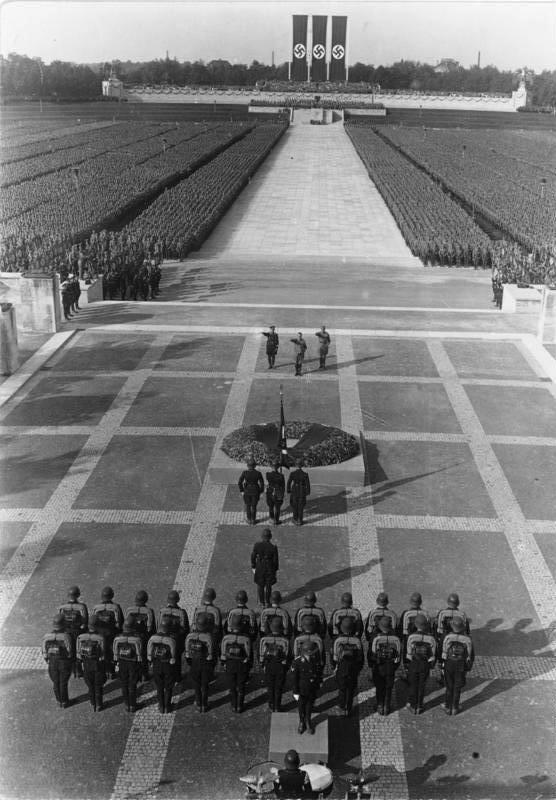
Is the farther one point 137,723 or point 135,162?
point 135,162

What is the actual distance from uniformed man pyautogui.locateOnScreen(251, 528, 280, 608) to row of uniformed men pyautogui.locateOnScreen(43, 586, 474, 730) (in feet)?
4.81

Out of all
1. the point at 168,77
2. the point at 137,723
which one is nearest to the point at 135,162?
the point at 137,723

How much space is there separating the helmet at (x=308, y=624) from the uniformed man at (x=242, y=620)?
0.53 metres

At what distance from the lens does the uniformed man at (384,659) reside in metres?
8.39

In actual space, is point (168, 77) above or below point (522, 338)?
above

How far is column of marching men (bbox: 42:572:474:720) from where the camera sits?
8367mm

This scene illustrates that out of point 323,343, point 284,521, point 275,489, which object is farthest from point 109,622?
point 323,343

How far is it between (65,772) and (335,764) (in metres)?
2.43

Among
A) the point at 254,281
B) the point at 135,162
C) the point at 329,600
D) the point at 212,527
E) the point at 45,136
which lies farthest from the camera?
the point at 45,136

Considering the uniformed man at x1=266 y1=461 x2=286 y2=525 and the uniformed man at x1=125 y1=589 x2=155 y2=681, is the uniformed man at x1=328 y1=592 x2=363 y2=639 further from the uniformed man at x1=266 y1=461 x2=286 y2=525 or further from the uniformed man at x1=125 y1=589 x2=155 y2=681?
the uniformed man at x1=266 y1=461 x2=286 y2=525

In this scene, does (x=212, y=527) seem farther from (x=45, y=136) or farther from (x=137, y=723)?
(x=45, y=136)

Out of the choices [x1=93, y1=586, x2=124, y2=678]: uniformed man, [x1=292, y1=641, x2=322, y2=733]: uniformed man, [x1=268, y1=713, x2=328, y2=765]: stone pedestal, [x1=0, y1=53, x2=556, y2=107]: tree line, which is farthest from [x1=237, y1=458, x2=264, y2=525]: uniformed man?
[x1=0, y1=53, x2=556, y2=107]: tree line

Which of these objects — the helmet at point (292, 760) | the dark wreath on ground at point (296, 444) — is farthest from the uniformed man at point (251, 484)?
the helmet at point (292, 760)

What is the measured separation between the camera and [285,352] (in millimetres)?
20281
